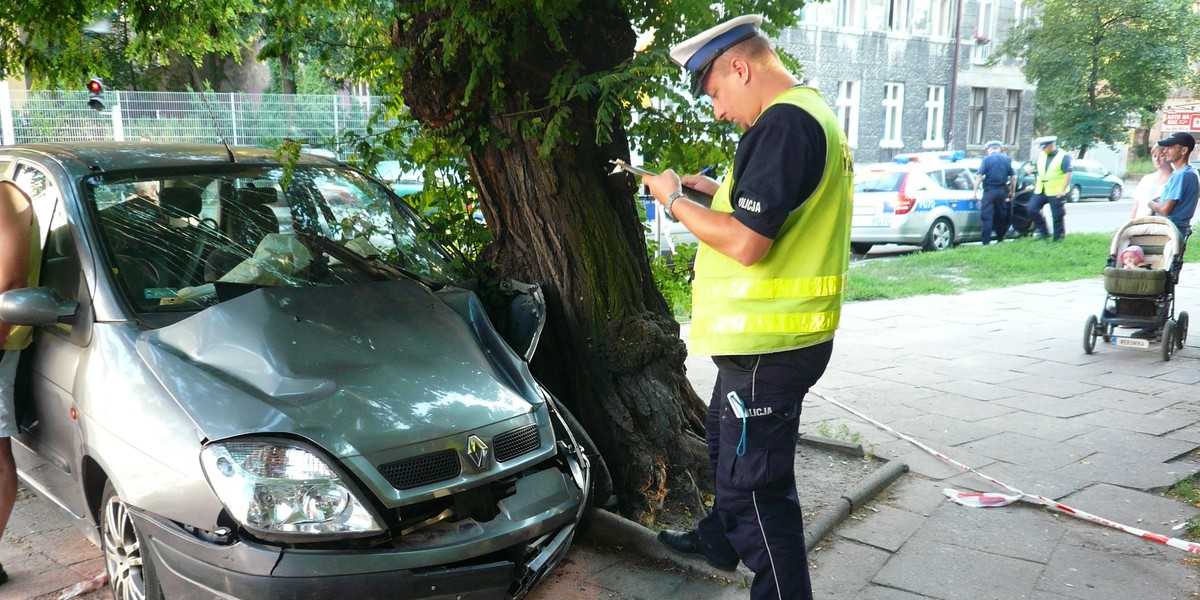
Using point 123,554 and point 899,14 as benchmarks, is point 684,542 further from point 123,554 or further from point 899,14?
point 899,14

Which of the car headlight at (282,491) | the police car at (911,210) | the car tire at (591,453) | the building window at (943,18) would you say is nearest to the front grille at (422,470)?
the car headlight at (282,491)

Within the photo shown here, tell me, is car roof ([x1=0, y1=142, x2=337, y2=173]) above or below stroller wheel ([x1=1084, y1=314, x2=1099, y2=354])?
above

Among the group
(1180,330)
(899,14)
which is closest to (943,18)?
(899,14)

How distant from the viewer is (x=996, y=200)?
53.3ft

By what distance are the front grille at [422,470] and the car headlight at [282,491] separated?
13 centimetres

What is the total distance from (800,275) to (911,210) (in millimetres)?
13290

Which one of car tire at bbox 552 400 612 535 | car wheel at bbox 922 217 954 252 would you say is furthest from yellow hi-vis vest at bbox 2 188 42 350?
car wheel at bbox 922 217 954 252

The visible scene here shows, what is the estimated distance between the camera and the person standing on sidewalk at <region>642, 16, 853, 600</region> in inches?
116

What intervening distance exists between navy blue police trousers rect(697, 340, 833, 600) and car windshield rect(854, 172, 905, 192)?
13.1 m

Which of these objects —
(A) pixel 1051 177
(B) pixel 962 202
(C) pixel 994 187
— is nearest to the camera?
(A) pixel 1051 177

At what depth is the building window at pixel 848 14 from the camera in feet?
105

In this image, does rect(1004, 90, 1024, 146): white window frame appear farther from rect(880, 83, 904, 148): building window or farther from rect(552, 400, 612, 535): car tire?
rect(552, 400, 612, 535): car tire

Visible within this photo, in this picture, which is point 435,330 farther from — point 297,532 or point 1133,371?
point 1133,371

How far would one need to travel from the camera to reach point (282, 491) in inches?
108
